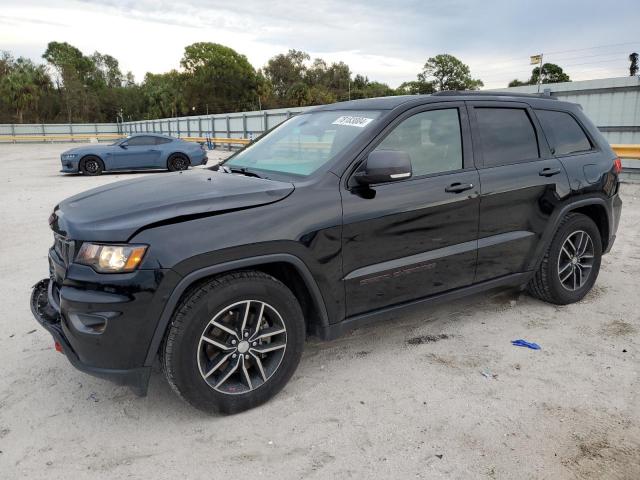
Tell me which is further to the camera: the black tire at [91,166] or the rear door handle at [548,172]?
the black tire at [91,166]

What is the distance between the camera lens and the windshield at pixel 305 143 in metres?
3.37

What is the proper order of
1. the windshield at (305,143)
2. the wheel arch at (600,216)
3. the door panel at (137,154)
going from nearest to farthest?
the windshield at (305,143) < the wheel arch at (600,216) < the door panel at (137,154)

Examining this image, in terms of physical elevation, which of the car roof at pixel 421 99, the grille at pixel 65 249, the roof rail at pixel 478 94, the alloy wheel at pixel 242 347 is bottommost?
the alloy wheel at pixel 242 347

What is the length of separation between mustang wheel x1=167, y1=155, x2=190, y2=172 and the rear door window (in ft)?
46.0

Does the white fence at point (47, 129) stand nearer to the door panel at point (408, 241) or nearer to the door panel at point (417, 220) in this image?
the door panel at point (417, 220)

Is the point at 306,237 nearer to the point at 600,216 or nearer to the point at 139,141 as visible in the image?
the point at 600,216

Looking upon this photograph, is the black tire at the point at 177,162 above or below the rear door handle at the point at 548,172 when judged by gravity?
below

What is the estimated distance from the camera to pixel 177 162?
1703 cm

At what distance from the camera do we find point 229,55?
8781 cm

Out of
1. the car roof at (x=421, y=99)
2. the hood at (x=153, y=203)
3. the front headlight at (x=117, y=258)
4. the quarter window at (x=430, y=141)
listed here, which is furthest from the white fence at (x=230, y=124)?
the front headlight at (x=117, y=258)

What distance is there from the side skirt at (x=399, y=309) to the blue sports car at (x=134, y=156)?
14522mm

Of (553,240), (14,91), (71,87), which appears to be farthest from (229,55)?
(553,240)

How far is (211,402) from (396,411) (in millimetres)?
1051

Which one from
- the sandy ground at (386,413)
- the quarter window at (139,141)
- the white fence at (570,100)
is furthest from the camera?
the quarter window at (139,141)
